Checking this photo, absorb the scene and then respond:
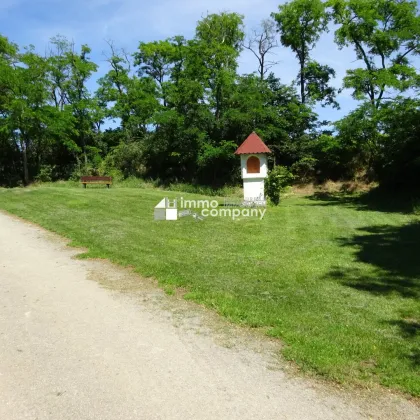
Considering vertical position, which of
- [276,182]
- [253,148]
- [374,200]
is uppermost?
[253,148]

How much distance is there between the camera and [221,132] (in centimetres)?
2762

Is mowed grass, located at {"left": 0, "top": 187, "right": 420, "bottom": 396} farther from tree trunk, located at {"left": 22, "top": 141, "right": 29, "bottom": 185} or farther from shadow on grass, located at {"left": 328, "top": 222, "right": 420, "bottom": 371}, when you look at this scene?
tree trunk, located at {"left": 22, "top": 141, "right": 29, "bottom": 185}

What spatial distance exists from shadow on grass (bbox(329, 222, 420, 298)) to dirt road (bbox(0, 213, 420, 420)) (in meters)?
2.84

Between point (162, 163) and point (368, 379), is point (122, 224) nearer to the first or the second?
point (368, 379)

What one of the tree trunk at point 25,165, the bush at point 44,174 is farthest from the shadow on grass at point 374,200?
the tree trunk at point 25,165

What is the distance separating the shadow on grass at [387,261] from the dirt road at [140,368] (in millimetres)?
2840

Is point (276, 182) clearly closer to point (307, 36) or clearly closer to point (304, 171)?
point (304, 171)

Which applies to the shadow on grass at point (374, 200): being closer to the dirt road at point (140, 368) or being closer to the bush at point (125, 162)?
the dirt road at point (140, 368)

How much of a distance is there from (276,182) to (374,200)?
8.20m

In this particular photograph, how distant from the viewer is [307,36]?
3238 centimetres

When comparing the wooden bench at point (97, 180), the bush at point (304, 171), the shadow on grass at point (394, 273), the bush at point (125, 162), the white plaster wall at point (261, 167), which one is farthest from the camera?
the bush at point (125, 162)

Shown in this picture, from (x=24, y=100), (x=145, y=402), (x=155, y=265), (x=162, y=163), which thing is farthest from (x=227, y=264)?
(x=24, y=100)

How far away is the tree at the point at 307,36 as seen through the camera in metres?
31.3

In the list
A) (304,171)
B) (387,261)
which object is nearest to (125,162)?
(304,171)
